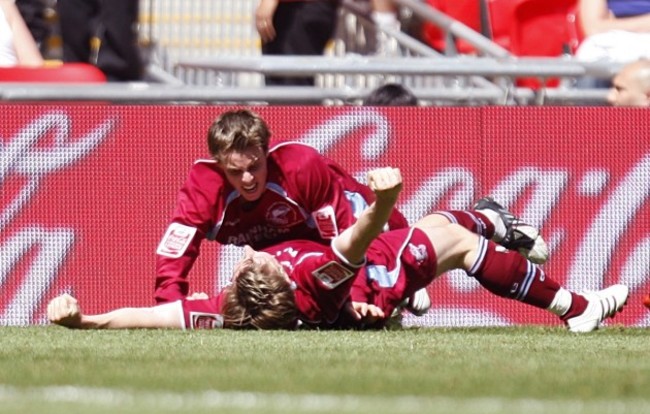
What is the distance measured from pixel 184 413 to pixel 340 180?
378 cm

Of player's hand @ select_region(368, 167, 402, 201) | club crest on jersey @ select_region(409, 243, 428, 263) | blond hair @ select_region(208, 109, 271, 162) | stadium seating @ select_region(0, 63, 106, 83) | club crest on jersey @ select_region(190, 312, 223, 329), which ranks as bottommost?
club crest on jersey @ select_region(190, 312, 223, 329)

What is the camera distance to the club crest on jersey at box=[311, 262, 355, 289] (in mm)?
7922

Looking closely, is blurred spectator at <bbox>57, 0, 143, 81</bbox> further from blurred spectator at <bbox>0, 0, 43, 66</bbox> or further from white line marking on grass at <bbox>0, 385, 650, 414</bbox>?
white line marking on grass at <bbox>0, 385, 650, 414</bbox>

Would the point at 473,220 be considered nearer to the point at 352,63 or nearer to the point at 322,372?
the point at 352,63

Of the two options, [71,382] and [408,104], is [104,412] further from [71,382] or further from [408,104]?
[408,104]

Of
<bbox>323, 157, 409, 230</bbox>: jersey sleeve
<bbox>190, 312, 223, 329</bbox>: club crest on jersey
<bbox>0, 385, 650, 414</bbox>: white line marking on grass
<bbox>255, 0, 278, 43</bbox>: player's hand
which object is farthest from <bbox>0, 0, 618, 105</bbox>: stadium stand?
<bbox>0, 385, 650, 414</bbox>: white line marking on grass

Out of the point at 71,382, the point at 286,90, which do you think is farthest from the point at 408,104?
the point at 71,382

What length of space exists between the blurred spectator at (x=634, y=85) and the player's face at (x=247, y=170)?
2510mm

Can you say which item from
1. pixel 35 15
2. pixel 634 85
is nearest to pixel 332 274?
pixel 634 85

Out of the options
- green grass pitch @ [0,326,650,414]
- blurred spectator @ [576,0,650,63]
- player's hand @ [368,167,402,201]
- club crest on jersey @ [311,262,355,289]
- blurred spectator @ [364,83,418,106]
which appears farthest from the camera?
blurred spectator @ [576,0,650,63]

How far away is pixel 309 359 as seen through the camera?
685 centimetres

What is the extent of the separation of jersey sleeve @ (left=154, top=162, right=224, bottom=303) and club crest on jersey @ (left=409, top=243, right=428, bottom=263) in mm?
960

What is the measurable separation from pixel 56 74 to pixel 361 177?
193 cm

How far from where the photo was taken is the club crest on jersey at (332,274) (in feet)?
26.0
